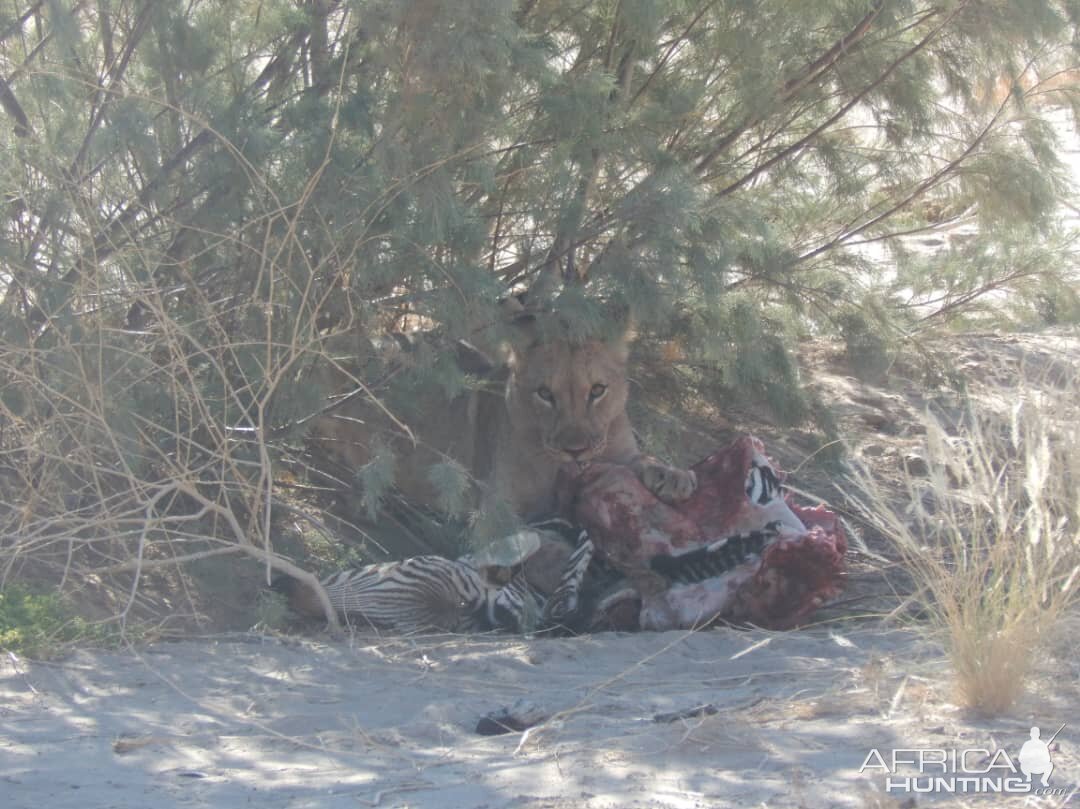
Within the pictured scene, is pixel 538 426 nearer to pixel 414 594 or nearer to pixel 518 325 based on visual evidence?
pixel 518 325

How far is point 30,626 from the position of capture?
455 cm

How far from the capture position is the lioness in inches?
252

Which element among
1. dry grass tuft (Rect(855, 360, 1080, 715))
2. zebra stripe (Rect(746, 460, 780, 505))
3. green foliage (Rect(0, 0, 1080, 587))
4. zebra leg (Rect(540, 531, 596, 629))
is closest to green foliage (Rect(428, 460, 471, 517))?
green foliage (Rect(0, 0, 1080, 587))

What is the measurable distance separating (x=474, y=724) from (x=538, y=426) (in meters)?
2.93

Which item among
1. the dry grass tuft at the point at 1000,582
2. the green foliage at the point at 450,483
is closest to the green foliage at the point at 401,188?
the green foliage at the point at 450,483

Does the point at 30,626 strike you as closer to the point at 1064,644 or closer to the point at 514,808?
the point at 514,808

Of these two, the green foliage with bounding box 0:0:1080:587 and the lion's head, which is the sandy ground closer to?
the green foliage with bounding box 0:0:1080:587

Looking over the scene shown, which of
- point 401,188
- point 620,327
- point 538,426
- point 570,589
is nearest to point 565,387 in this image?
point 538,426

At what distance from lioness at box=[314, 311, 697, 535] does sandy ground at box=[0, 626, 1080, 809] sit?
5.30 feet

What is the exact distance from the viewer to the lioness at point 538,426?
21.0 ft

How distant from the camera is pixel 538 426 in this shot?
262 inches

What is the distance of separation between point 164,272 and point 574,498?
225cm

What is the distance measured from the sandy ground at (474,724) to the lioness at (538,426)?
5.30 ft

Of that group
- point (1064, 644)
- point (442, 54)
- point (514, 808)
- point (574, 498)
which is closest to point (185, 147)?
point (442, 54)
